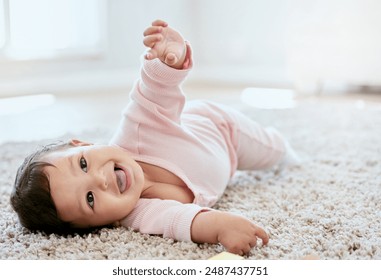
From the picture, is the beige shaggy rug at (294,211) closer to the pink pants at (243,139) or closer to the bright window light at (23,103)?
the pink pants at (243,139)

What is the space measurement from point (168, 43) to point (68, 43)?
1.97 m

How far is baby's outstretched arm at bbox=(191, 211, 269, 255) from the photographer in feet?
2.72

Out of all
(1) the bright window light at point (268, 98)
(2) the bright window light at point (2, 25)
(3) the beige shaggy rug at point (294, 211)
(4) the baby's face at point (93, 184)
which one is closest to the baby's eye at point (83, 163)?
(4) the baby's face at point (93, 184)

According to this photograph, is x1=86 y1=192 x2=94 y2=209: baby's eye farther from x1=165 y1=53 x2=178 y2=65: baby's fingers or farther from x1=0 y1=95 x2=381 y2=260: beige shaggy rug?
x1=165 y1=53 x2=178 y2=65: baby's fingers

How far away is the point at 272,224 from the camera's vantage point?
951 millimetres

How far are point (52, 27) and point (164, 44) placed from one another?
194 cm

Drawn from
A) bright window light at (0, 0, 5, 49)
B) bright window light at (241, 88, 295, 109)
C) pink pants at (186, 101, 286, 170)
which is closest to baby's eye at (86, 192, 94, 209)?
pink pants at (186, 101, 286, 170)

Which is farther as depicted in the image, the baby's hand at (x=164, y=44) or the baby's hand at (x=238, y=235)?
the baby's hand at (x=164, y=44)

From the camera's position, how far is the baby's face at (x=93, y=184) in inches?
34.8

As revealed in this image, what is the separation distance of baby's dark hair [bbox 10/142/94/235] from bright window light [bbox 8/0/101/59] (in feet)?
6.26

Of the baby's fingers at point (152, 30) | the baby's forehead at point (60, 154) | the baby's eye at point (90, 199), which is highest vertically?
the baby's fingers at point (152, 30)

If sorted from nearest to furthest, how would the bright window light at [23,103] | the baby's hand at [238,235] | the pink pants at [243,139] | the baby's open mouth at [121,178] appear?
the baby's hand at [238,235] < the baby's open mouth at [121,178] < the pink pants at [243,139] < the bright window light at [23,103]

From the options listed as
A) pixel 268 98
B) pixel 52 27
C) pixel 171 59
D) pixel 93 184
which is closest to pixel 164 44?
pixel 171 59
